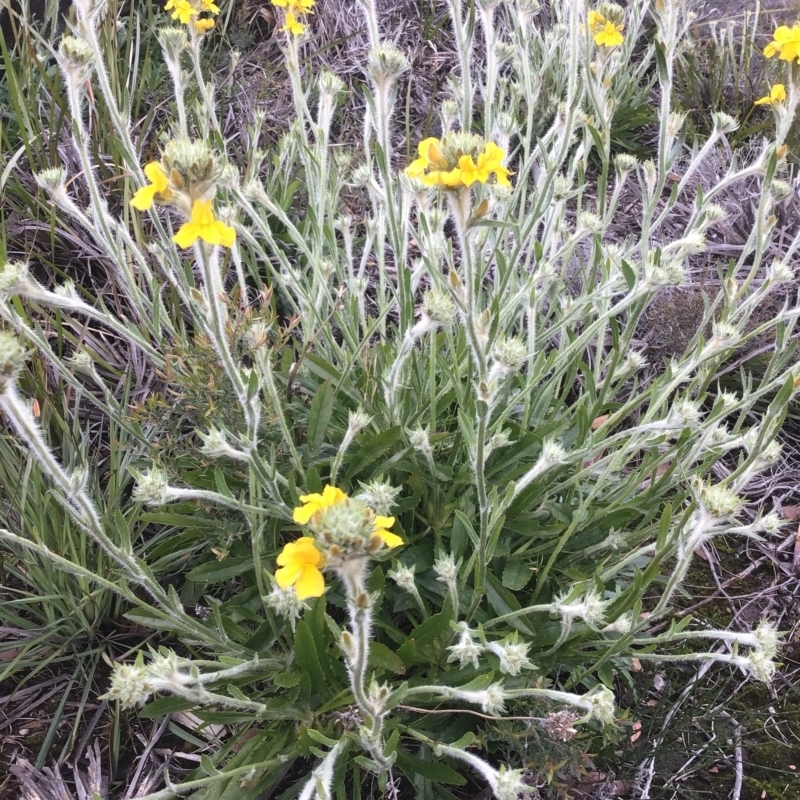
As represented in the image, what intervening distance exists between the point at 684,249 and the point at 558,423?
64cm

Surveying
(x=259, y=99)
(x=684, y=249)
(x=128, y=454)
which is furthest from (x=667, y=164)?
(x=259, y=99)

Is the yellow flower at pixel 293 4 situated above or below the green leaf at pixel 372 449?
above

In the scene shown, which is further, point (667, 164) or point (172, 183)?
point (667, 164)

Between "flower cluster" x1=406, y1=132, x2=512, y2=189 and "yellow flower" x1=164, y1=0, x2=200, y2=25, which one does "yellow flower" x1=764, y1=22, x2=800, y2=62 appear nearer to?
"flower cluster" x1=406, y1=132, x2=512, y2=189

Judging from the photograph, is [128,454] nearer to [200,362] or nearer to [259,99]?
[200,362]

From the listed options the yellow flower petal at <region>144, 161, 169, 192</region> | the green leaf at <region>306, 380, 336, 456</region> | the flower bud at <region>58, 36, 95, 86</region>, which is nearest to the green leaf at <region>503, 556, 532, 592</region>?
the green leaf at <region>306, 380, 336, 456</region>

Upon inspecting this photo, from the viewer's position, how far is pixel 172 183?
3.78ft

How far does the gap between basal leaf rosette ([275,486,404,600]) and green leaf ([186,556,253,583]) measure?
960mm

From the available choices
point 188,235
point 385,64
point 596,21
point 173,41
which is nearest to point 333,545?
point 188,235

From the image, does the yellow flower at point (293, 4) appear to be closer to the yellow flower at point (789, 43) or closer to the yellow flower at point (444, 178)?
the yellow flower at point (444, 178)

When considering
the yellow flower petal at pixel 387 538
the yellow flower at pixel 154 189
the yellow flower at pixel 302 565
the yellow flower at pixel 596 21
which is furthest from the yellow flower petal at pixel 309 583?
the yellow flower at pixel 596 21

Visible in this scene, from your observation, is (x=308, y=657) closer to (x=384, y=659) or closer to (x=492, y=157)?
(x=384, y=659)

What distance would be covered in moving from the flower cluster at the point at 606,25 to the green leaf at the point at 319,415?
4.60 feet

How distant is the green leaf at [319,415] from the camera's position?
7.02ft
